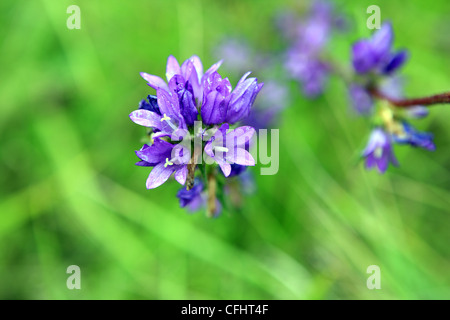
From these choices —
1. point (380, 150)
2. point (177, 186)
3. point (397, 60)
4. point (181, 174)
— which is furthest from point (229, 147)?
point (177, 186)

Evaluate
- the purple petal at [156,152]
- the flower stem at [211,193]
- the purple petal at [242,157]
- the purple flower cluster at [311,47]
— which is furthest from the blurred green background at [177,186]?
the purple petal at [156,152]

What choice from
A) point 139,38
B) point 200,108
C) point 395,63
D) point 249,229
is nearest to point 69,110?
point 139,38

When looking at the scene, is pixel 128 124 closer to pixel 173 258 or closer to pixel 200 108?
pixel 173 258

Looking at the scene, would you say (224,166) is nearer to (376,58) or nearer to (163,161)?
(163,161)

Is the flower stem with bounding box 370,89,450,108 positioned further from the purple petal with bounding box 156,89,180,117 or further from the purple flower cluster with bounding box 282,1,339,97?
the purple petal with bounding box 156,89,180,117

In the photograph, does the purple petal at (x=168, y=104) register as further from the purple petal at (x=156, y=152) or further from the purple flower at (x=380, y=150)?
the purple flower at (x=380, y=150)

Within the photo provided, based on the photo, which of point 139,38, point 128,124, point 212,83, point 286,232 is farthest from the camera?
point 139,38
